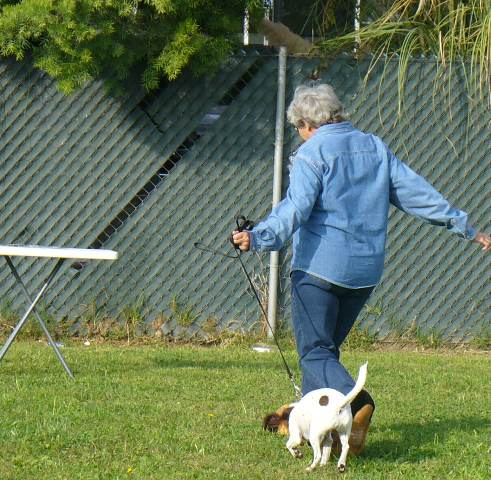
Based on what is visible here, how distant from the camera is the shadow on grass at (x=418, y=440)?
520cm

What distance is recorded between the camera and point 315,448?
15.6ft

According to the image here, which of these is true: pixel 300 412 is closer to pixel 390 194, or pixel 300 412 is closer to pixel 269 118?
pixel 390 194

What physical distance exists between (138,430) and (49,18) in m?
3.35

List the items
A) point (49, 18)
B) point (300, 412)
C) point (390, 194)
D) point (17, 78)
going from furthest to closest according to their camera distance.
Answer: point (17, 78) → point (49, 18) → point (390, 194) → point (300, 412)

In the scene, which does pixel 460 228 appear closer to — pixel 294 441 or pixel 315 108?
pixel 315 108

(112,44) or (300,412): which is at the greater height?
(112,44)

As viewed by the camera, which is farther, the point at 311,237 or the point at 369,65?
the point at 369,65

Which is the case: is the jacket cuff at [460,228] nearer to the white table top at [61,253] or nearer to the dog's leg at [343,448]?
the dog's leg at [343,448]

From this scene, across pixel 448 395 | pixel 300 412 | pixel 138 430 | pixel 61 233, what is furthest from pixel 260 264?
pixel 300 412

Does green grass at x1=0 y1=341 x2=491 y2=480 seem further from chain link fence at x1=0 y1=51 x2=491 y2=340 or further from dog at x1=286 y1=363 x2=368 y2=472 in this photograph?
chain link fence at x1=0 y1=51 x2=491 y2=340

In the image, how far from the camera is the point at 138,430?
549cm

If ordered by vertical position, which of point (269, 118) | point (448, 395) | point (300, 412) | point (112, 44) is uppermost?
point (112, 44)

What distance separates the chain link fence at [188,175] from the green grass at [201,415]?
47 cm

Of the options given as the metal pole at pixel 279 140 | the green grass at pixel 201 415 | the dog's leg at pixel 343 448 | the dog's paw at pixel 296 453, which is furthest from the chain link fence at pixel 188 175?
the dog's leg at pixel 343 448
